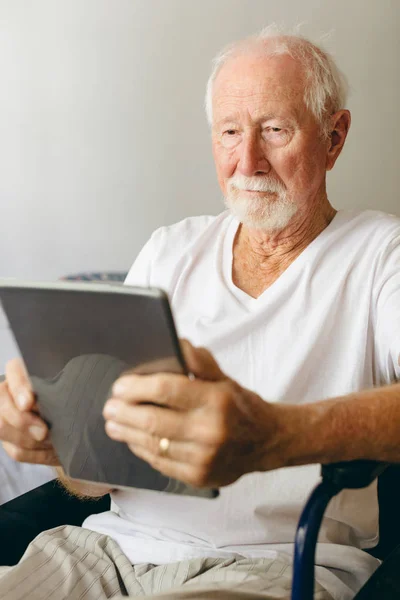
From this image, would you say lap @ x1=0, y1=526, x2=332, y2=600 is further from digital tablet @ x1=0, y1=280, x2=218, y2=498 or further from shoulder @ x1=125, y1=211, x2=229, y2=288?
shoulder @ x1=125, y1=211, x2=229, y2=288

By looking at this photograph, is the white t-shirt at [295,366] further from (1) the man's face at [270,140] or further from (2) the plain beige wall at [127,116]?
(2) the plain beige wall at [127,116]

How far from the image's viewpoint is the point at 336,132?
1404mm

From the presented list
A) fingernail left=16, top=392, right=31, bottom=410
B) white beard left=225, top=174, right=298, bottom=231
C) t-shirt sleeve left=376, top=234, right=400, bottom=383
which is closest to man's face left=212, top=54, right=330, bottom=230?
white beard left=225, top=174, right=298, bottom=231

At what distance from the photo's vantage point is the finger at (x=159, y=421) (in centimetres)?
72

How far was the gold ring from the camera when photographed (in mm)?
738

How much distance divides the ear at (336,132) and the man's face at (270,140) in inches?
1.8

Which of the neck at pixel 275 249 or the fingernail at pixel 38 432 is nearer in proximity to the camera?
the fingernail at pixel 38 432

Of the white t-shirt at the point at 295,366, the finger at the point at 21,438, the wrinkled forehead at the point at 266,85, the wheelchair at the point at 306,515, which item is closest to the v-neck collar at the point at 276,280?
the white t-shirt at the point at 295,366

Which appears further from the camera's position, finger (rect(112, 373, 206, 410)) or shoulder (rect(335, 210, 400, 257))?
shoulder (rect(335, 210, 400, 257))

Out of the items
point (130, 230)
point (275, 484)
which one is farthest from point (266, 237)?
point (130, 230)

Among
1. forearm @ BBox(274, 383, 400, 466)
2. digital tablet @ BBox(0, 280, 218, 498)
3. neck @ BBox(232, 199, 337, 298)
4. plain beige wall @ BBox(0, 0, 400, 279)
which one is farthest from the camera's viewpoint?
plain beige wall @ BBox(0, 0, 400, 279)

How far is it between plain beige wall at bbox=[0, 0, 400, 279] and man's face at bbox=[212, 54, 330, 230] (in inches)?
32.8

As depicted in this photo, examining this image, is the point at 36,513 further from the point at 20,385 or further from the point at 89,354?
the point at 89,354

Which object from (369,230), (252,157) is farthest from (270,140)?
(369,230)
